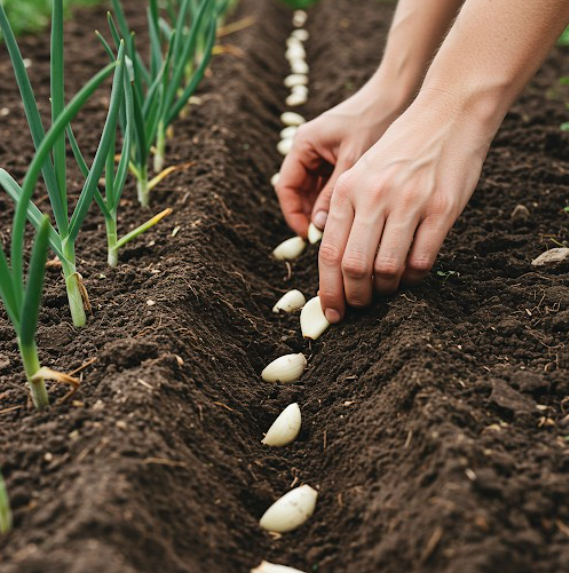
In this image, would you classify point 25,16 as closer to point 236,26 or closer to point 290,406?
point 236,26

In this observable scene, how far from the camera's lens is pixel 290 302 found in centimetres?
193

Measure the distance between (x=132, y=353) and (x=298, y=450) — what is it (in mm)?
385

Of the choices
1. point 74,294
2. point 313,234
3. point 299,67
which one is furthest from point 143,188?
point 299,67

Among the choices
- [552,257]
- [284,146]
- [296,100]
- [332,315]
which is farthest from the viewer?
[296,100]

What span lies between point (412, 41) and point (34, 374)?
1.29 m

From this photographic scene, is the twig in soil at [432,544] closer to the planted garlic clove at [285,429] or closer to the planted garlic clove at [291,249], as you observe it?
the planted garlic clove at [285,429]

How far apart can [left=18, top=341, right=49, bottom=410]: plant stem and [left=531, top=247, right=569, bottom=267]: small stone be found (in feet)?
3.80

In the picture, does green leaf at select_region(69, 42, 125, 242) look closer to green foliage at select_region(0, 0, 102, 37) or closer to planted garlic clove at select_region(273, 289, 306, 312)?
planted garlic clove at select_region(273, 289, 306, 312)

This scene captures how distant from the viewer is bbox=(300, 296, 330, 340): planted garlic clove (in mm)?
1742

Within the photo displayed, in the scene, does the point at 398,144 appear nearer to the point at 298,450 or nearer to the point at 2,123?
the point at 298,450

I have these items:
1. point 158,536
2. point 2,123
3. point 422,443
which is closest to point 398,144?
point 422,443

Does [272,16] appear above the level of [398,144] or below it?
below

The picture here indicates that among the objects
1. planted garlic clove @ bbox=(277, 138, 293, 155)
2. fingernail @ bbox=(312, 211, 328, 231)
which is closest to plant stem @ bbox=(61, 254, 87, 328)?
fingernail @ bbox=(312, 211, 328, 231)

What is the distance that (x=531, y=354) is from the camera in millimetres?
1459
